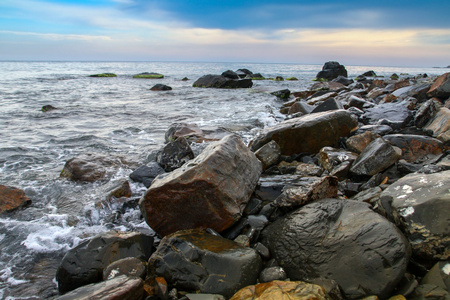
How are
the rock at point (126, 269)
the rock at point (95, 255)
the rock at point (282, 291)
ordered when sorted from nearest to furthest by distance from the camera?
the rock at point (282, 291)
the rock at point (126, 269)
the rock at point (95, 255)

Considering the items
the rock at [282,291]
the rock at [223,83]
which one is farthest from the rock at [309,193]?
the rock at [223,83]

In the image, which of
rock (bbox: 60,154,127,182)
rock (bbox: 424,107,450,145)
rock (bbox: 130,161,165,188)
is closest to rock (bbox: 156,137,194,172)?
rock (bbox: 130,161,165,188)

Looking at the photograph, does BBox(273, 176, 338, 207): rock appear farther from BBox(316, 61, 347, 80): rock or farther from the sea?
BBox(316, 61, 347, 80): rock

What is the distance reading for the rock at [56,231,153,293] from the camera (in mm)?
3203

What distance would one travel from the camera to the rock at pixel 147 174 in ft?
20.4

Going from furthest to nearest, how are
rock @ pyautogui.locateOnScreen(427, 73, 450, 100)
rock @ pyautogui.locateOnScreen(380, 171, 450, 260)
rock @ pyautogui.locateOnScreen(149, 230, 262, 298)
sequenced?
rock @ pyautogui.locateOnScreen(427, 73, 450, 100) → rock @ pyautogui.locateOnScreen(149, 230, 262, 298) → rock @ pyautogui.locateOnScreen(380, 171, 450, 260)

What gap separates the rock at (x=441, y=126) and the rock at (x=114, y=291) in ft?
21.0

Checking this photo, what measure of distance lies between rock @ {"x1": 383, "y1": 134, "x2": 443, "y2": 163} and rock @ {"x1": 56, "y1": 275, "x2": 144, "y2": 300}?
5211 millimetres

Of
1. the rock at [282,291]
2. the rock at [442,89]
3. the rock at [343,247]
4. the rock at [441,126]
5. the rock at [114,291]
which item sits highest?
the rock at [442,89]

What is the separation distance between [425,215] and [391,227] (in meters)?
0.37

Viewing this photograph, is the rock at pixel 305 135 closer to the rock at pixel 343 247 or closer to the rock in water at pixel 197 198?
the rock in water at pixel 197 198

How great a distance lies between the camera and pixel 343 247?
9.18 feet

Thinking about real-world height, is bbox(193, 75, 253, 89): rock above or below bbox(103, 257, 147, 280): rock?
above

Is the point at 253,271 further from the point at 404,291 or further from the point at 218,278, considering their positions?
the point at 404,291
